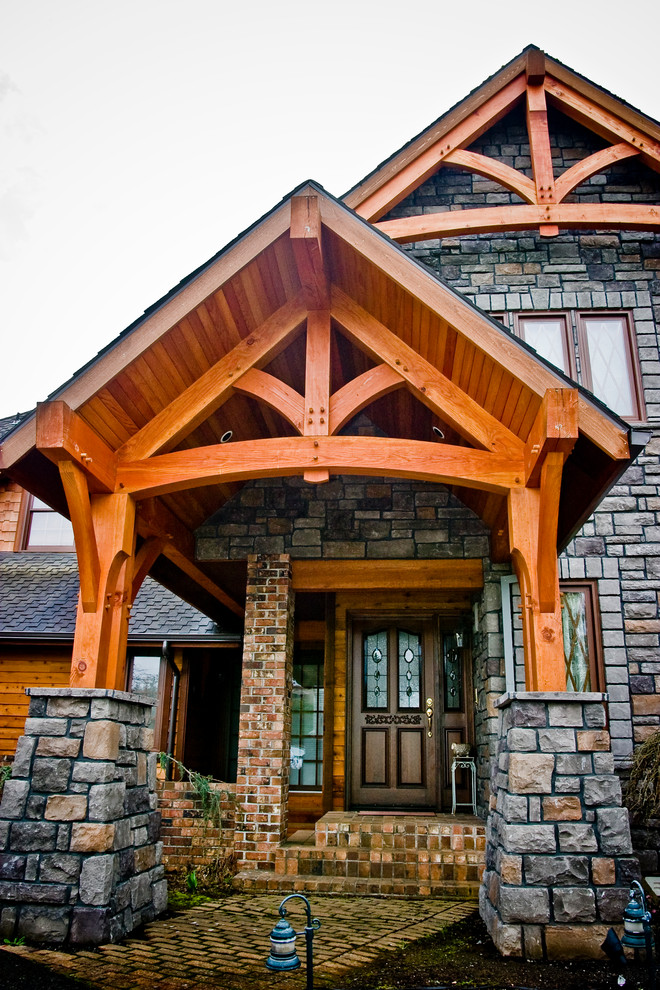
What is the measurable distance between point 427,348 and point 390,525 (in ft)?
7.87

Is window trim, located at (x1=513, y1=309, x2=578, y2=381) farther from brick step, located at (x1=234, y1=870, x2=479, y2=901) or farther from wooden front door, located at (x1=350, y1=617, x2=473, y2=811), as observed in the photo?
brick step, located at (x1=234, y1=870, x2=479, y2=901)

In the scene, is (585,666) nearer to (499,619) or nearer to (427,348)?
(499,619)

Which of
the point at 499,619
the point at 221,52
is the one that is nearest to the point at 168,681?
the point at 499,619

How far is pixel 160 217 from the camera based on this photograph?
38.7 m

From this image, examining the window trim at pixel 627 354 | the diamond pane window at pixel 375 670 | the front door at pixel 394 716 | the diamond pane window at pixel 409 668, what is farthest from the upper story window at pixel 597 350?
the diamond pane window at pixel 375 670

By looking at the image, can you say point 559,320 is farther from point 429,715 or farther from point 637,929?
point 637,929

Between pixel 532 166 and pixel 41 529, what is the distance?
896 cm

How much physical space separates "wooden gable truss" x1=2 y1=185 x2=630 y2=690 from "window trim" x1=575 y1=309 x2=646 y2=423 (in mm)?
3002

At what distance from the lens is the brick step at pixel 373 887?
614 centimetres

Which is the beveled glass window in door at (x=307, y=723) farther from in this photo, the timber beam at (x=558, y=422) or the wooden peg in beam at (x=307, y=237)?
the timber beam at (x=558, y=422)

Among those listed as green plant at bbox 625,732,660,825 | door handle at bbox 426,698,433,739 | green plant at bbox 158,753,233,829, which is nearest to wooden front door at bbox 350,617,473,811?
door handle at bbox 426,698,433,739

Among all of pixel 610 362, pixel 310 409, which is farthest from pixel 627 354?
pixel 310 409

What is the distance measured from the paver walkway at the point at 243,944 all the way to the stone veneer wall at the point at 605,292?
2820 millimetres

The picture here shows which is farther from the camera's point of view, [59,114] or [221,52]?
[59,114]
